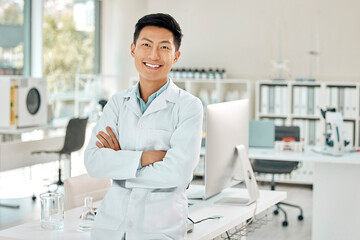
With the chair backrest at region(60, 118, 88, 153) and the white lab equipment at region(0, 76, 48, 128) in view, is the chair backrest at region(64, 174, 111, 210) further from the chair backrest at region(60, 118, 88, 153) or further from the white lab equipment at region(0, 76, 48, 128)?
the chair backrest at region(60, 118, 88, 153)

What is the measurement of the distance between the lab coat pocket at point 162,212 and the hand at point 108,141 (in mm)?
251

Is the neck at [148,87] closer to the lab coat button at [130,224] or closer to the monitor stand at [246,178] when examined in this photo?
the lab coat button at [130,224]

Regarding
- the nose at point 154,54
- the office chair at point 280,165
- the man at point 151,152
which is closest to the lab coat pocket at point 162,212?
the man at point 151,152

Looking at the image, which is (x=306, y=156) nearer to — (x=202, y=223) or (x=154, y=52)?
(x=202, y=223)

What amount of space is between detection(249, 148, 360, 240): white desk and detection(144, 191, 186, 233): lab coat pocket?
97.7 inches

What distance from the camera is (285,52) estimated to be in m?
7.47

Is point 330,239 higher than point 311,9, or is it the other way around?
point 311,9

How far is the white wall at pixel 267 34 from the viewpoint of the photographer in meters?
7.18

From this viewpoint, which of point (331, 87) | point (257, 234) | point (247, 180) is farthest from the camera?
point (331, 87)

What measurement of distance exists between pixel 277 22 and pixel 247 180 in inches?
190

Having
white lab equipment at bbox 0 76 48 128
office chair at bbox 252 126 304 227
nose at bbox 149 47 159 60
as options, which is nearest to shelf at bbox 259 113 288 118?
office chair at bbox 252 126 304 227

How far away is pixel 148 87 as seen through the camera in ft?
7.41

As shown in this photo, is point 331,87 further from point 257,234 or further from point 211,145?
point 211,145

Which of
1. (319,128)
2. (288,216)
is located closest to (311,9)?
(319,128)
